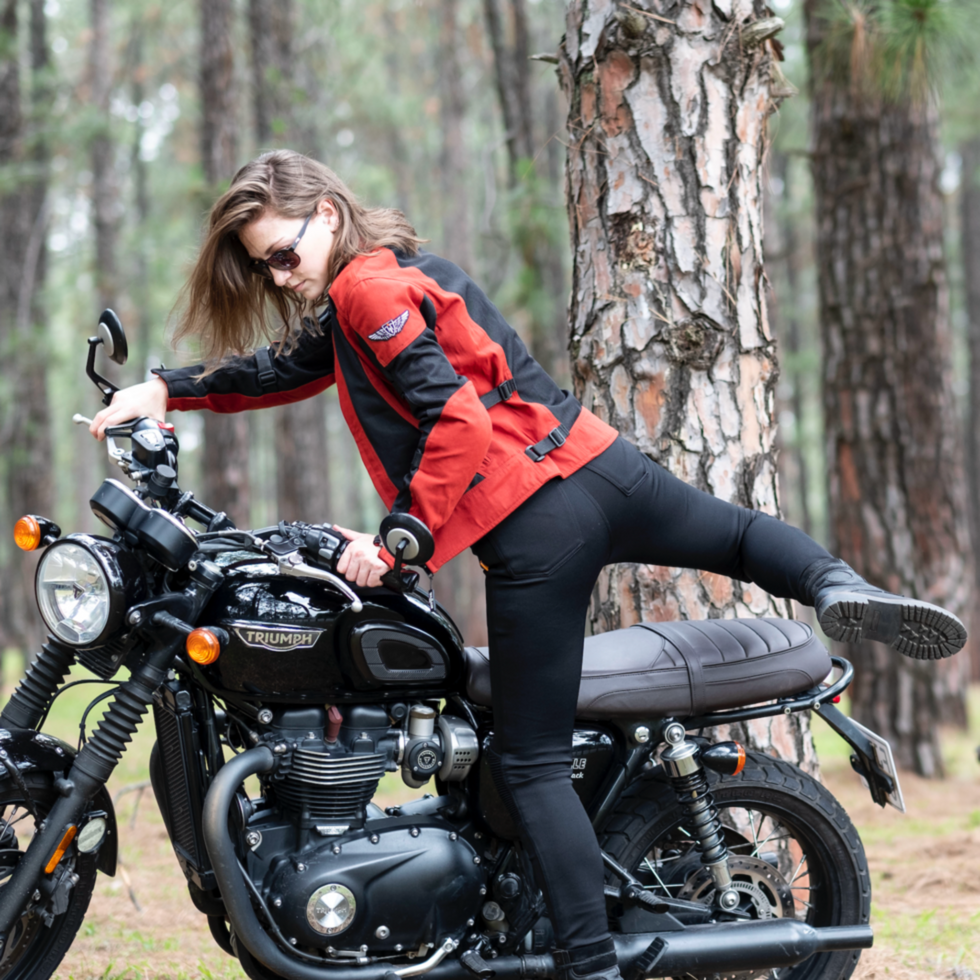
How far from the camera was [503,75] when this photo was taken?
10.8m

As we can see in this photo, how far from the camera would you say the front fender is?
2.55 meters

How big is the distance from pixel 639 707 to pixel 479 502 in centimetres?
73

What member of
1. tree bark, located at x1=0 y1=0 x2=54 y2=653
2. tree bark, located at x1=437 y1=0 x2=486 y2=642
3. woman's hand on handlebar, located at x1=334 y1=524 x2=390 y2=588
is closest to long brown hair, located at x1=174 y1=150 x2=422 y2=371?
woman's hand on handlebar, located at x1=334 y1=524 x2=390 y2=588

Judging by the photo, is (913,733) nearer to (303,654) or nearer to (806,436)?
(303,654)

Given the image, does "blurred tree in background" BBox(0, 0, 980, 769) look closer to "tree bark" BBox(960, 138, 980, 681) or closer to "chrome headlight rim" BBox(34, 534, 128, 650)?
"tree bark" BBox(960, 138, 980, 681)

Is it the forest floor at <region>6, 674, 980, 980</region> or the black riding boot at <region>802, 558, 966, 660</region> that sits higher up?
the black riding boot at <region>802, 558, 966, 660</region>

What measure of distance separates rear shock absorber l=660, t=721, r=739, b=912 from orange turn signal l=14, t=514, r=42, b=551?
1713 millimetres

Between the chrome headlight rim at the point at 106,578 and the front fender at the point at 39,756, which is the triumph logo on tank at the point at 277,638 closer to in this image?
the chrome headlight rim at the point at 106,578

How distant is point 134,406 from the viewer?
2.87 metres

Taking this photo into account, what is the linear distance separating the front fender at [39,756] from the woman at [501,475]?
79 cm

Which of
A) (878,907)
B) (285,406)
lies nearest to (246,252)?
(878,907)

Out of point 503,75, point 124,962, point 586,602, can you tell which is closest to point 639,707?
point 586,602

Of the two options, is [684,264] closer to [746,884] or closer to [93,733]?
[746,884]

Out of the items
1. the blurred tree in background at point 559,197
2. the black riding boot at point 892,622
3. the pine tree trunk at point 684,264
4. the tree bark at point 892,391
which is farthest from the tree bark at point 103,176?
the black riding boot at point 892,622
